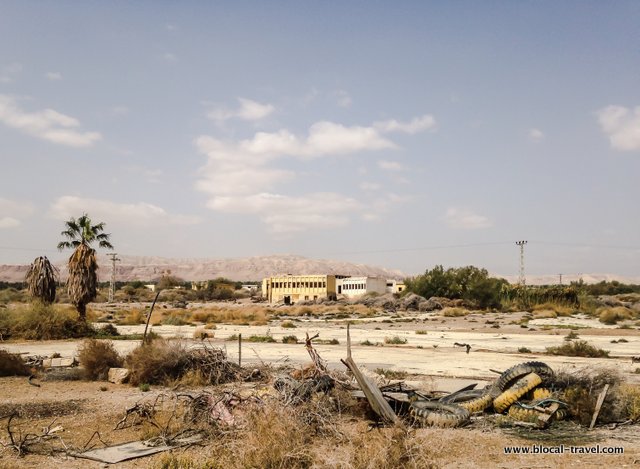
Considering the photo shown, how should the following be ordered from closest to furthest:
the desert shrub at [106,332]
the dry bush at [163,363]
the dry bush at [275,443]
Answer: the dry bush at [275,443] < the dry bush at [163,363] < the desert shrub at [106,332]

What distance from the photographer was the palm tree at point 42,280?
34.6m

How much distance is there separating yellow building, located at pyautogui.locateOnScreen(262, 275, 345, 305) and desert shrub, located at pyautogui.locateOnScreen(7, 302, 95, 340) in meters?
70.0

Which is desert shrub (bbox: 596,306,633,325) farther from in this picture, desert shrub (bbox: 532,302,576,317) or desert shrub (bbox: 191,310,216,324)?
desert shrub (bbox: 191,310,216,324)

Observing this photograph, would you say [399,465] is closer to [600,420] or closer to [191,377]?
[600,420]

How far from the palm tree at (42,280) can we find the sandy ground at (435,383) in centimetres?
539

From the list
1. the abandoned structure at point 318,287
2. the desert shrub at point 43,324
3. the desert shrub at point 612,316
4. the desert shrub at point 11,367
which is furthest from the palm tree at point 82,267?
the abandoned structure at point 318,287

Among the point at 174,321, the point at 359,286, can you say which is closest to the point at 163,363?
the point at 174,321

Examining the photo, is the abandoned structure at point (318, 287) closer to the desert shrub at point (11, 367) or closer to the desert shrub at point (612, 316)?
the desert shrub at point (612, 316)

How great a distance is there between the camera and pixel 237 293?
125 meters

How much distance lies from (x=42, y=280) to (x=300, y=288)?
74.2 m

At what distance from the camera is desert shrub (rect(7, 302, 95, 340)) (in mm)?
31812

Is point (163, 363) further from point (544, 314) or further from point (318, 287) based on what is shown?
point (318, 287)

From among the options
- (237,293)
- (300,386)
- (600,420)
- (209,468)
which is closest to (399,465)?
(209,468)

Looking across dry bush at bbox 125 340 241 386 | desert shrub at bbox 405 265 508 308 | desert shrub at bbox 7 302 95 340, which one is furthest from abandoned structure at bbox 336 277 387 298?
dry bush at bbox 125 340 241 386
